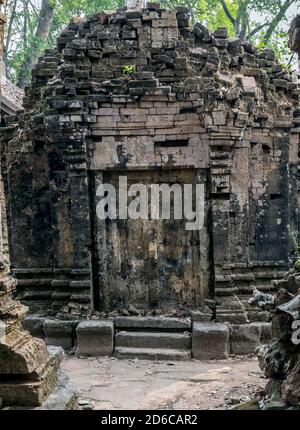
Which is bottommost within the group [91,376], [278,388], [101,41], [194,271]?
[91,376]

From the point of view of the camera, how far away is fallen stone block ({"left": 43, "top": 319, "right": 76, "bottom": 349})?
828 cm

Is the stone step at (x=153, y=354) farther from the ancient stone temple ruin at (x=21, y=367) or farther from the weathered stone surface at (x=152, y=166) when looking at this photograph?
the ancient stone temple ruin at (x=21, y=367)

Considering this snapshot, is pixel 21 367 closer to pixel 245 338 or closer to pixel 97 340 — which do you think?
pixel 97 340

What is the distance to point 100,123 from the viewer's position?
8516 mm

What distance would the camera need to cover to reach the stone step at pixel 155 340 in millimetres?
8062

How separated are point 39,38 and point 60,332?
15635 millimetres

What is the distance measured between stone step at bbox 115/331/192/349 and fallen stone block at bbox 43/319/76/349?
2.50ft

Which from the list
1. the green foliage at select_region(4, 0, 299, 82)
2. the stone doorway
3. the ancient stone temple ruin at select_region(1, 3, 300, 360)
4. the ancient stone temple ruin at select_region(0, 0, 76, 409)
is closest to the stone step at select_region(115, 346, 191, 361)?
Result: the ancient stone temple ruin at select_region(1, 3, 300, 360)

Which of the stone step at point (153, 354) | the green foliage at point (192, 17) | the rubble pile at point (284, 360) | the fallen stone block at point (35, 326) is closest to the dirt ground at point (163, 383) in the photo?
the stone step at point (153, 354)

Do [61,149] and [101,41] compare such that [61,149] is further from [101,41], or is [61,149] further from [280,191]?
[280,191]

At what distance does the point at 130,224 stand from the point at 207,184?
56.6 inches

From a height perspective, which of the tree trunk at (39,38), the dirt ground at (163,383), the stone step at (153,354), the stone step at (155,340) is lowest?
the dirt ground at (163,383)

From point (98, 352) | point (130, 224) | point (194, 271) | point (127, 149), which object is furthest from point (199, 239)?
point (98, 352)

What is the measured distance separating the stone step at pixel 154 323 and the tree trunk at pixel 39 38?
15369mm
